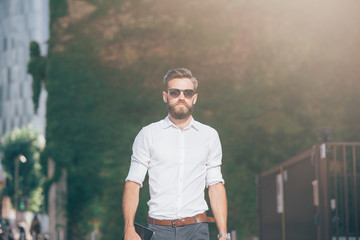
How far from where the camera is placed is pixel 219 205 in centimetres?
473

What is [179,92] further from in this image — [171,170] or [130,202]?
[130,202]

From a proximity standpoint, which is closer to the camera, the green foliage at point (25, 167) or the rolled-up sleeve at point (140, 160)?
the rolled-up sleeve at point (140, 160)

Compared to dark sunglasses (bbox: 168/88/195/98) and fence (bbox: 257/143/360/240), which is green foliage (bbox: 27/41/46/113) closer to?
fence (bbox: 257/143/360/240)

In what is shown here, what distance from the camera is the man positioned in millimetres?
4660

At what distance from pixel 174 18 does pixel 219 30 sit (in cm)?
129

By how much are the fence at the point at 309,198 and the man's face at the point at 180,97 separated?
414 centimetres

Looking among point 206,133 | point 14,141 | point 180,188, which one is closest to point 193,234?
point 180,188

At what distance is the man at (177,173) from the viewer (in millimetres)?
4660

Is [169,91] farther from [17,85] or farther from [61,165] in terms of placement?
[17,85]

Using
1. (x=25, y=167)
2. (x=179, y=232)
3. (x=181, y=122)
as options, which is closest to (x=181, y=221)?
(x=179, y=232)

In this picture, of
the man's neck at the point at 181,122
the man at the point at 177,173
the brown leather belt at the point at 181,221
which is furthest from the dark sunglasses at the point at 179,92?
the brown leather belt at the point at 181,221

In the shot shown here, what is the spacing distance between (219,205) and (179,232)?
37cm

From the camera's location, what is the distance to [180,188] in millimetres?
4668

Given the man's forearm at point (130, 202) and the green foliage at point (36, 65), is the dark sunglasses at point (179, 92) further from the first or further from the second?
the green foliage at point (36, 65)
